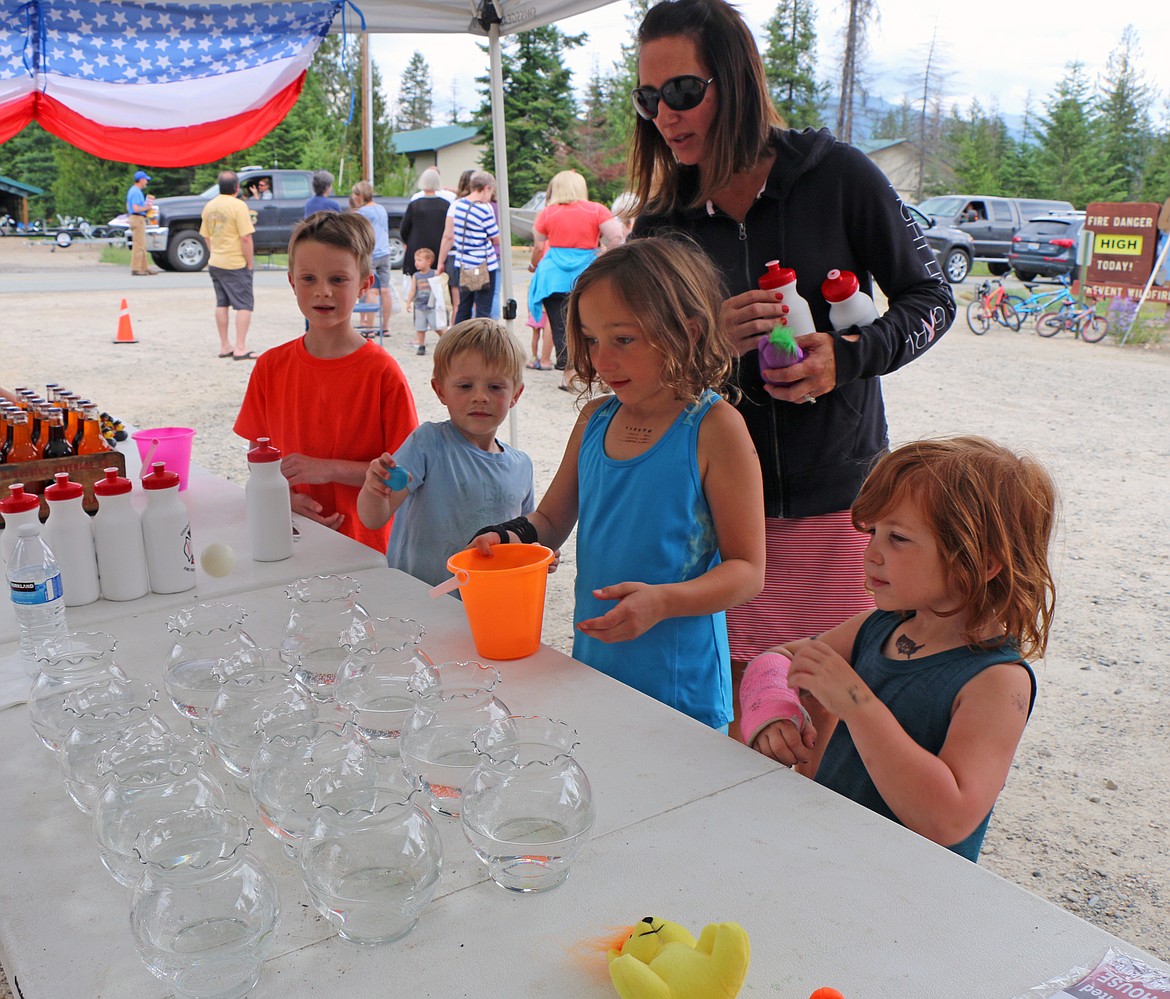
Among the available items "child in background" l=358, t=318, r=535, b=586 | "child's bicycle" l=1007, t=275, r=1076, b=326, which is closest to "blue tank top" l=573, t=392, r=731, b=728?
"child in background" l=358, t=318, r=535, b=586

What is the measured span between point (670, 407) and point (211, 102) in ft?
12.0

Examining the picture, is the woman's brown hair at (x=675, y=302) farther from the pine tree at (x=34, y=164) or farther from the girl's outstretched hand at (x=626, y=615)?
the pine tree at (x=34, y=164)

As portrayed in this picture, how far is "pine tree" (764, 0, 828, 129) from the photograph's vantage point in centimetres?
3328

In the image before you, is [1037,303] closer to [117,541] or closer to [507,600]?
[507,600]

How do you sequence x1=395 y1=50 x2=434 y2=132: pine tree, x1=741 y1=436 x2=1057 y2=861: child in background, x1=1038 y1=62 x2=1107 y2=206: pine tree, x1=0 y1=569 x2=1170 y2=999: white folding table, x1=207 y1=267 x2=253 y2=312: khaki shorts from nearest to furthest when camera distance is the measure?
1. x1=0 y1=569 x2=1170 y2=999: white folding table
2. x1=741 y1=436 x2=1057 y2=861: child in background
3. x1=207 y1=267 x2=253 y2=312: khaki shorts
4. x1=1038 y1=62 x2=1107 y2=206: pine tree
5. x1=395 y1=50 x2=434 y2=132: pine tree

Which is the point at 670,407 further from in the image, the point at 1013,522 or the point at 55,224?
the point at 55,224

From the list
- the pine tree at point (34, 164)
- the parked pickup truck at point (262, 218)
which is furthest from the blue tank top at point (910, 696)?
the pine tree at point (34, 164)

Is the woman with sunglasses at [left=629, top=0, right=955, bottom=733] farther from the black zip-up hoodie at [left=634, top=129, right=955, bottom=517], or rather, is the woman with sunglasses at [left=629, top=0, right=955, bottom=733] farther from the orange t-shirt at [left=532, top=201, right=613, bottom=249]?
the orange t-shirt at [left=532, top=201, right=613, bottom=249]

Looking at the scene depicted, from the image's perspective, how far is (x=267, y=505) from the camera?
2.25 m

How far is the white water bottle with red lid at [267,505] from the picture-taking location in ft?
7.33

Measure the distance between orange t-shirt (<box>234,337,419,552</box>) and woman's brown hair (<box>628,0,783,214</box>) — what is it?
1095 mm

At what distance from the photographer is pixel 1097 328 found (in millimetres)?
12586

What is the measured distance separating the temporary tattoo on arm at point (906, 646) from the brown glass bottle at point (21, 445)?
211cm

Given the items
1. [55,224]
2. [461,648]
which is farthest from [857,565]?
[55,224]
